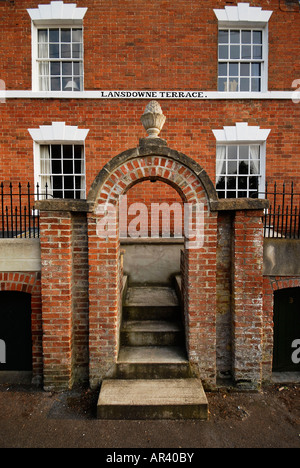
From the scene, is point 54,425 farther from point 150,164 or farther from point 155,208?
point 155,208

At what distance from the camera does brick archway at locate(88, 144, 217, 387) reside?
3730mm

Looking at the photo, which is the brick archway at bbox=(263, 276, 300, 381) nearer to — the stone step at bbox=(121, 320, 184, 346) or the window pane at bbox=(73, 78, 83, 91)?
the stone step at bbox=(121, 320, 184, 346)

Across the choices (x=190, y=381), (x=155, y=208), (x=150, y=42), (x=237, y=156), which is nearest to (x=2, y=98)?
(x=150, y=42)

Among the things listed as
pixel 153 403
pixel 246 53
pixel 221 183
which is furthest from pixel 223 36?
pixel 153 403

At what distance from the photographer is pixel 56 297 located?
3721 mm

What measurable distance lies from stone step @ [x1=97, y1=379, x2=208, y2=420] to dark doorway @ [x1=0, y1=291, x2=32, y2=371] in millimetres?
1651

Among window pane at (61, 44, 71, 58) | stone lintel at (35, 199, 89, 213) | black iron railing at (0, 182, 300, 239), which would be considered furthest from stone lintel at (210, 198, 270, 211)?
window pane at (61, 44, 71, 58)

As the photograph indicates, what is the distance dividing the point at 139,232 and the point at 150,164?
3.22 metres

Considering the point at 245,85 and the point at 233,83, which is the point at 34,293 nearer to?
the point at 233,83

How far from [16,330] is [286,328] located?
4544 mm

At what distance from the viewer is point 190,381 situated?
11.9ft

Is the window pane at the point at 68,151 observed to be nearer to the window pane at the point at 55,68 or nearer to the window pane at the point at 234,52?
the window pane at the point at 55,68

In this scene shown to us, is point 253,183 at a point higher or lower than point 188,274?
higher

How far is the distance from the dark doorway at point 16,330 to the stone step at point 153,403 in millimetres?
1651
